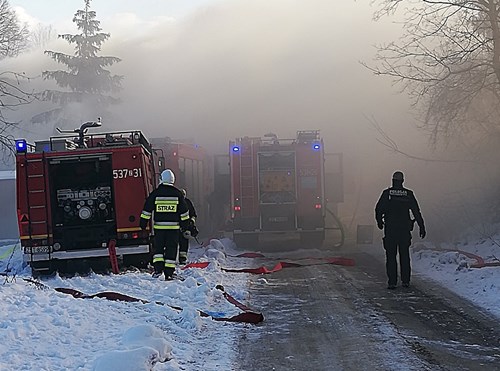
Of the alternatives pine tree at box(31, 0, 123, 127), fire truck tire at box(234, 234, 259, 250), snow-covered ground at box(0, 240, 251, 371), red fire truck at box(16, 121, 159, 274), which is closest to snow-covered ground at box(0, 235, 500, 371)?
snow-covered ground at box(0, 240, 251, 371)

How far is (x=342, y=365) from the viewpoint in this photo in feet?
20.1

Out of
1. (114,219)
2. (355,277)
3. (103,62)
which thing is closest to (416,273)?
(355,277)

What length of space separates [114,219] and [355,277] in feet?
15.0

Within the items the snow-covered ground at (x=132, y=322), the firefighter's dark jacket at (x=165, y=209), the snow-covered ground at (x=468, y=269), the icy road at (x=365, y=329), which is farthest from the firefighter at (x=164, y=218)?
the snow-covered ground at (x=468, y=269)

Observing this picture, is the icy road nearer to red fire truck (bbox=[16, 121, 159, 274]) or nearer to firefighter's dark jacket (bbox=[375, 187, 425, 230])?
firefighter's dark jacket (bbox=[375, 187, 425, 230])

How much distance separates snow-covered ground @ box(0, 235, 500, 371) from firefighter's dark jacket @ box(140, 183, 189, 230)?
894 millimetres

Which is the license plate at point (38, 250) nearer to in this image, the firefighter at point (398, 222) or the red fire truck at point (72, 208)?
the red fire truck at point (72, 208)

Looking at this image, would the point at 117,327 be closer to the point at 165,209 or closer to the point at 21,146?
the point at 165,209

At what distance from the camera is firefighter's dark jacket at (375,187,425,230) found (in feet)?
35.4

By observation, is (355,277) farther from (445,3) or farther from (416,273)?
(445,3)

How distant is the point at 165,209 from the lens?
35.3 ft

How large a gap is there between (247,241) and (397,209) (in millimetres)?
8292

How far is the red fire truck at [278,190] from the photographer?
60.5ft

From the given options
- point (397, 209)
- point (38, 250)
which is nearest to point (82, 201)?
point (38, 250)
